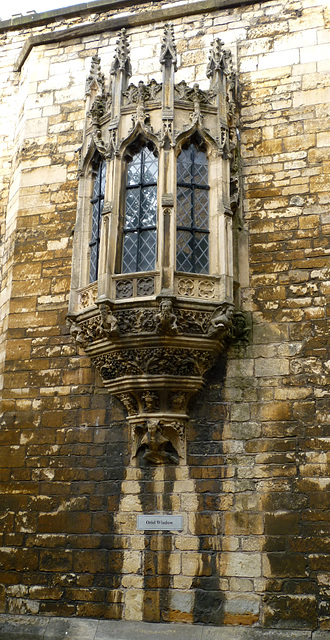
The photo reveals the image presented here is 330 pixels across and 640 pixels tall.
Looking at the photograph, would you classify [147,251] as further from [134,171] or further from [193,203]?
[134,171]

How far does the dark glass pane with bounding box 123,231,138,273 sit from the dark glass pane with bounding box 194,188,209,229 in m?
0.75

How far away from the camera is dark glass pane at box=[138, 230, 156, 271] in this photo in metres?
7.73

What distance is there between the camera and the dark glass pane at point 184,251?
304 inches

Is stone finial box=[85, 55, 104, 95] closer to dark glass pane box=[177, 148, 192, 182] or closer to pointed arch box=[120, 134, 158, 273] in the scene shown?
pointed arch box=[120, 134, 158, 273]

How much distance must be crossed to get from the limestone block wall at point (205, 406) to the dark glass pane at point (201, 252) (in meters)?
0.55

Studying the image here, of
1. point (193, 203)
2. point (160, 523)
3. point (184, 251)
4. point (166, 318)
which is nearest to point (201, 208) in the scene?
point (193, 203)

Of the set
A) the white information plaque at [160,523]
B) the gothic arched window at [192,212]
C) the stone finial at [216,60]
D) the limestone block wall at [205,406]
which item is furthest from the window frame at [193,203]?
the white information plaque at [160,523]

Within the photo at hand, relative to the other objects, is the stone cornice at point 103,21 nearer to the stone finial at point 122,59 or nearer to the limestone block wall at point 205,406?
the limestone block wall at point 205,406

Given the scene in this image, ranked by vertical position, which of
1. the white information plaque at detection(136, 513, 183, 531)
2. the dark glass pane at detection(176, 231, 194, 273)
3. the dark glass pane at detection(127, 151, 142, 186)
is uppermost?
the dark glass pane at detection(127, 151, 142, 186)

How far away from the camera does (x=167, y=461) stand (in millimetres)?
7656

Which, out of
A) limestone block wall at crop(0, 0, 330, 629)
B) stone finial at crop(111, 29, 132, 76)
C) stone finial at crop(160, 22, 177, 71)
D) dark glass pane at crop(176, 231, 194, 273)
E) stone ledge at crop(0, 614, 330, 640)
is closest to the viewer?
stone ledge at crop(0, 614, 330, 640)

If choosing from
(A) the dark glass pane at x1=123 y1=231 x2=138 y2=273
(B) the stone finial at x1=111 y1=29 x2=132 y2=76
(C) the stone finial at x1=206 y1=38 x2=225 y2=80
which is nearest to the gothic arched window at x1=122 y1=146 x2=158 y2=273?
(A) the dark glass pane at x1=123 y1=231 x2=138 y2=273

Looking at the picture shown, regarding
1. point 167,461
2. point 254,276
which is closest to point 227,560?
point 167,461

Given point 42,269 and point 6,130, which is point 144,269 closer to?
point 42,269
